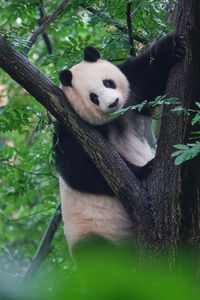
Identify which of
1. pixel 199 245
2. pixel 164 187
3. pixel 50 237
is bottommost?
pixel 50 237

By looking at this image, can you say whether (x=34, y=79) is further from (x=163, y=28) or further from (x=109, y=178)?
(x=163, y=28)

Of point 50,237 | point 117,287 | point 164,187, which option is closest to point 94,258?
point 117,287

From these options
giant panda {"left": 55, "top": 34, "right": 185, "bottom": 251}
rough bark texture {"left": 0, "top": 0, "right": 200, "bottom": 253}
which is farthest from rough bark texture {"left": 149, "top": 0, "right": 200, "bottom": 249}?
giant panda {"left": 55, "top": 34, "right": 185, "bottom": 251}

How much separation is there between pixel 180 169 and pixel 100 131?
4.50ft

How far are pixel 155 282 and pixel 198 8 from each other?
180 cm

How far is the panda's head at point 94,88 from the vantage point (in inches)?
127

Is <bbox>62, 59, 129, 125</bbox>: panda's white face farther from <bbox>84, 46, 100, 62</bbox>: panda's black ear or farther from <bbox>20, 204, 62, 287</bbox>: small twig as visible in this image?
<bbox>20, 204, 62, 287</bbox>: small twig

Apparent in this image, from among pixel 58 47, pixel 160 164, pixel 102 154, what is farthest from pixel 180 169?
pixel 58 47

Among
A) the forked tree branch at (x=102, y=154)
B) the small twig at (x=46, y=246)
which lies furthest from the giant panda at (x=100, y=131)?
the small twig at (x=46, y=246)

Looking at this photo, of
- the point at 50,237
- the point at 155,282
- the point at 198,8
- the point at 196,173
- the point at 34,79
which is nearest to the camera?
the point at 155,282

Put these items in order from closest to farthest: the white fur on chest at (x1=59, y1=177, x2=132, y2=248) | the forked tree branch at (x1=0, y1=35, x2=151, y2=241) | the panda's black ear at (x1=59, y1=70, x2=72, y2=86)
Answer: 1. the forked tree branch at (x1=0, y1=35, x2=151, y2=241)
2. the panda's black ear at (x1=59, y1=70, x2=72, y2=86)
3. the white fur on chest at (x1=59, y1=177, x2=132, y2=248)

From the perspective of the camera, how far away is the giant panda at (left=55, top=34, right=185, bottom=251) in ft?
10.7

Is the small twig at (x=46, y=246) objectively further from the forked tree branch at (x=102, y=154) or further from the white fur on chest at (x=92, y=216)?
the forked tree branch at (x=102, y=154)

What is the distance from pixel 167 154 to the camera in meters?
2.51
